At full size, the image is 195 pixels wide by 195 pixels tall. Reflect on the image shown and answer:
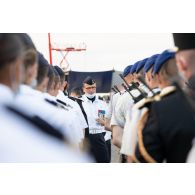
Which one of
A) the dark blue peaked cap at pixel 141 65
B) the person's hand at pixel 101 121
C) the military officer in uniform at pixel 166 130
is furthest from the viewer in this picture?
the person's hand at pixel 101 121

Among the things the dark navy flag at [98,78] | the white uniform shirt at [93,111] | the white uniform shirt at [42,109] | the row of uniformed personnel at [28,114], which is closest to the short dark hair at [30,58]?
the row of uniformed personnel at [28,114]

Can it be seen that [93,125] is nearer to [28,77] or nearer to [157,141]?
[28,77]

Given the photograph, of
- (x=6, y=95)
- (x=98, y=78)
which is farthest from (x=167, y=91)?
(x=6, y=95)

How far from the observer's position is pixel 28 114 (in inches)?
75.9

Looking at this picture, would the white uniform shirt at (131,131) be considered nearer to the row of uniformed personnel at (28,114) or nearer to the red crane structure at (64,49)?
the row of uniformed personnel at (28,114)

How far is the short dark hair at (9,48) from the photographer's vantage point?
188 cm

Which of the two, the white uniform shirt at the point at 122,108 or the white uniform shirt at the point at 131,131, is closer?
the white uniform shirt at the point at 131,131

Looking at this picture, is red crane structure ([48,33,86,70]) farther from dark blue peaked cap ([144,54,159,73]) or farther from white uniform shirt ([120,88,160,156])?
white uniform shirt ([120,88,160,156])

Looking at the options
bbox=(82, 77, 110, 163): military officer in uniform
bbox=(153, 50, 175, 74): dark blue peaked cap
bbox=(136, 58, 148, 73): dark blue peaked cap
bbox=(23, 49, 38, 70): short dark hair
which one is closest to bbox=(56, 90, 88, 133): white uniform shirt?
bbox=(82, 77, 110, 163): military officer in uniform

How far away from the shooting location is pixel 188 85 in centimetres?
188

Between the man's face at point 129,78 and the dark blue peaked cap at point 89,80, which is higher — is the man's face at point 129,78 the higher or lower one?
the higher one

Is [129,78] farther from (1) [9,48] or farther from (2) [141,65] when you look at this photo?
(1) [9,48]

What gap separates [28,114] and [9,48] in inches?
14.8

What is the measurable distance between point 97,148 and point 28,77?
72cm
